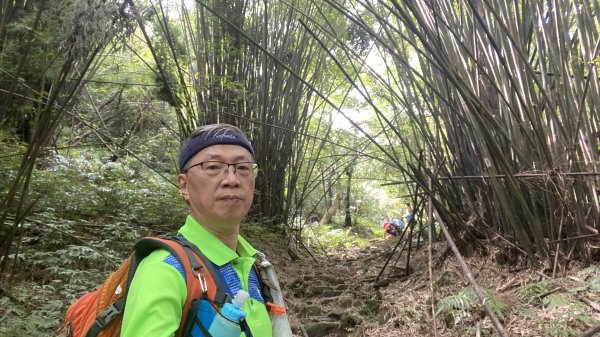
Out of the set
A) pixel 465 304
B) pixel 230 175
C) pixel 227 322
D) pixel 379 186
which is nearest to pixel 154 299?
pixel 227 322

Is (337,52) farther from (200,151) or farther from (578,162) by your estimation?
(200,151)

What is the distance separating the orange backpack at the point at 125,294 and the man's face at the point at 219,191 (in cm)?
14

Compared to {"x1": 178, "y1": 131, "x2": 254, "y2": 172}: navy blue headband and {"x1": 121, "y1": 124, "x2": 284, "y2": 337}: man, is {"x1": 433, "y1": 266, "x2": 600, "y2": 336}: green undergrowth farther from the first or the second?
{"x1": 178, "y1": 131, "x2": 254, "y2": 172}: navy blue headband

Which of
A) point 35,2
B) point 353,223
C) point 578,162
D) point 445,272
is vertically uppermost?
point 35,2

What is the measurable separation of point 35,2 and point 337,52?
3.23 m

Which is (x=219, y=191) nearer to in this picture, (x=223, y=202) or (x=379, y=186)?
(x=223, y=202)

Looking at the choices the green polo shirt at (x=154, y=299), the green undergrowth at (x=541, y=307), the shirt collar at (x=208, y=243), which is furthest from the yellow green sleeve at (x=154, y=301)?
the green undergrowth at (x=541, y=307)

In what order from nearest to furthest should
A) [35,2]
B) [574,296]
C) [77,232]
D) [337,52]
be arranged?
[574,296] < [35,2] < [77,232] < [337,52]

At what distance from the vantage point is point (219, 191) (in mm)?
1025

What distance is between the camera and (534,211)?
85.2 inches

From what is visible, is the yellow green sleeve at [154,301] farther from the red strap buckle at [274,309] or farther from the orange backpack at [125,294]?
the red strap buckle at [274,309]

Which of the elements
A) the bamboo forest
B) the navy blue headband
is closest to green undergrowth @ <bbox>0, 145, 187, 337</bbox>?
the bamboo forest

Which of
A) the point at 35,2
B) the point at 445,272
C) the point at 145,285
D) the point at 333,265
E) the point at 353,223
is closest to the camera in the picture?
the point at 145,285

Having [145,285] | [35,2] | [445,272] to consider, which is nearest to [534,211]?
[445,272]
